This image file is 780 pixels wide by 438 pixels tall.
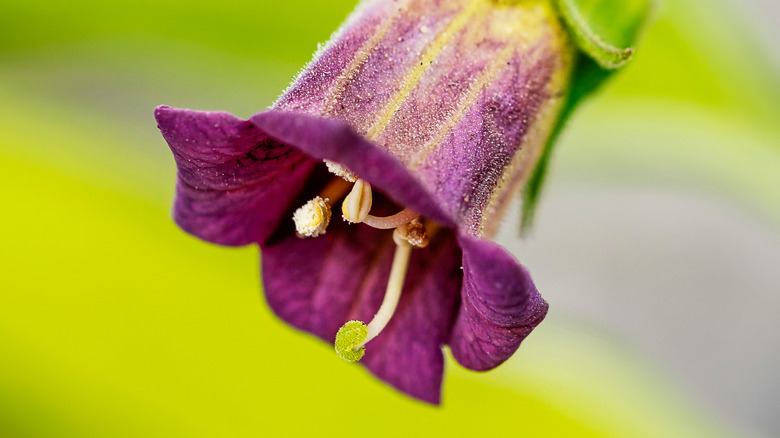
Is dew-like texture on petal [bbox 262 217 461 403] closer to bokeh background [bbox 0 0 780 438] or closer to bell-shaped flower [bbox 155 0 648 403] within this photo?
bell-shaped flower [bbox 155 0 648 403]

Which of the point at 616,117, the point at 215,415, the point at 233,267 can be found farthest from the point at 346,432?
the point at 616,117

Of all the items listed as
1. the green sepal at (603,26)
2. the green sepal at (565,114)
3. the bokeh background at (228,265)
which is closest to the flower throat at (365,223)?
the green sepal at (565,114)

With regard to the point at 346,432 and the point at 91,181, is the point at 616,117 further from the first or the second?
the point at 91,181

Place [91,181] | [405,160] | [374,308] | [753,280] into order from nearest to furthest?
[405,160] → [374,308] → [91,181] → [753,280]

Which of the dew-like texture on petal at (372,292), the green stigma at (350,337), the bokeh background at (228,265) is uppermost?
the green stigma at (350,337)

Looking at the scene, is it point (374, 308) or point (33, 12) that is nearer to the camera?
point (374, 308)

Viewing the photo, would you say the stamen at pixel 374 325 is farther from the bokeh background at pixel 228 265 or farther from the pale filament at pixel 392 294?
the bokeh background at pixel 228 265
